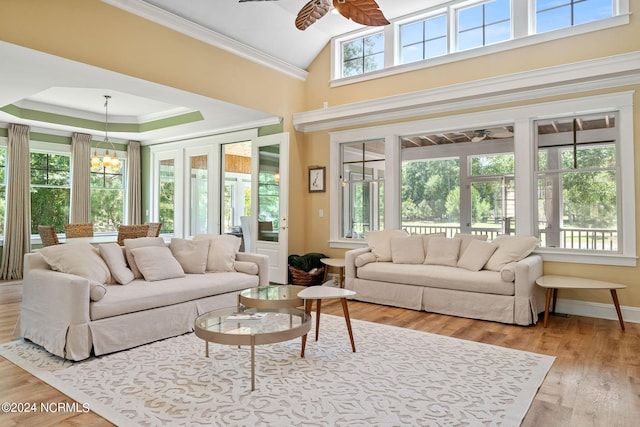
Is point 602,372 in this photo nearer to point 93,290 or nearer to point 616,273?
point 616,273

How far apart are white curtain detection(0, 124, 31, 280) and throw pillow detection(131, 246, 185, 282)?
4129 mm

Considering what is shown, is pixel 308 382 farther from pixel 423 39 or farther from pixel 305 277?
pixel 423 39

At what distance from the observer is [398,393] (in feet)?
8.33

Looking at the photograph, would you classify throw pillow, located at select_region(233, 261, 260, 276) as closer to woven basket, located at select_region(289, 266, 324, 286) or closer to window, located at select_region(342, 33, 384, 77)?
woven basket, located at select_region(289, 266, 324, 286)

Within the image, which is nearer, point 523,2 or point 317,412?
point 317,412

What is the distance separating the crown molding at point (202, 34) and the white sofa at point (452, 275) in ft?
9.64

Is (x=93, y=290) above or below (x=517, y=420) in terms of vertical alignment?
above

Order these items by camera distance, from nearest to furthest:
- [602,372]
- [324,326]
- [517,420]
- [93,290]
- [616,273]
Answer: [517,420] → [602,372] → [93,290] → [324,326] → [616,273]

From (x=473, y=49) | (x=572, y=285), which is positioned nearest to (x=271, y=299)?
(x=572, y=285)

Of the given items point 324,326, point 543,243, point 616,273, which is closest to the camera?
point 324,326

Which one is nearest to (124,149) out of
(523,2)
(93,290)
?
(93,290)

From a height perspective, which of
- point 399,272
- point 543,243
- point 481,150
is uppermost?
point 481,150

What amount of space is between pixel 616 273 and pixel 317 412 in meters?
3.86

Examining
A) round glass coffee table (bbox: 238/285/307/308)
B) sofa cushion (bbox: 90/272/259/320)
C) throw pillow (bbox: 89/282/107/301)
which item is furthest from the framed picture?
throw pillow (bbox: 89/282/107/301)
